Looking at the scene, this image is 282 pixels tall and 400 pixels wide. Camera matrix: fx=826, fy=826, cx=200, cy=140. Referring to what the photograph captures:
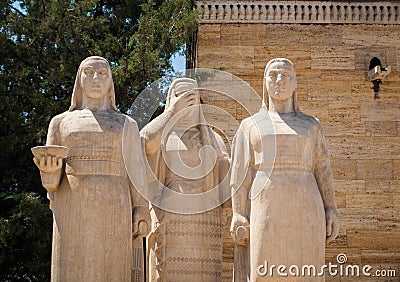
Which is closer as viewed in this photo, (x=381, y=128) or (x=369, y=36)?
(x=381, y=128)

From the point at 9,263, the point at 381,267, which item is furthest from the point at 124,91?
the point at 381,267

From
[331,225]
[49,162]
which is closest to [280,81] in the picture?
[331,225]

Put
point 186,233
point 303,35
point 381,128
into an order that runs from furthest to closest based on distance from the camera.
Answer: point 303,35 < point 381,128 < point 186,233

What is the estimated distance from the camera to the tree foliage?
12.2 m

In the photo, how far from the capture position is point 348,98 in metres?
12.5

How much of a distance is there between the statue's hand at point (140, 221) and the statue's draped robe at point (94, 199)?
8 centimetres

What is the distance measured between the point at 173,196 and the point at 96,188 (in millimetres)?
1015

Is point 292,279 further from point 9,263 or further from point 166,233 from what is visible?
point 9,263

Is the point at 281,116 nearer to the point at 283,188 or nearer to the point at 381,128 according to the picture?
the point at 283,188

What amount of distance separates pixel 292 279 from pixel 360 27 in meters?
6.79

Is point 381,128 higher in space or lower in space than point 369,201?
higher

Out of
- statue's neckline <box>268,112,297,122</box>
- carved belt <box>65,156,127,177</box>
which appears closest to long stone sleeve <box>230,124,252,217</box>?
statue's neckline <box>268,112,297,122</box>

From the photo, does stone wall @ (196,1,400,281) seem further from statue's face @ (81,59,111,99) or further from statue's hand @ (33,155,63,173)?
statue's hand @ (33,155,63,173)

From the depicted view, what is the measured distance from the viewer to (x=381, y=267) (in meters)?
11.8
